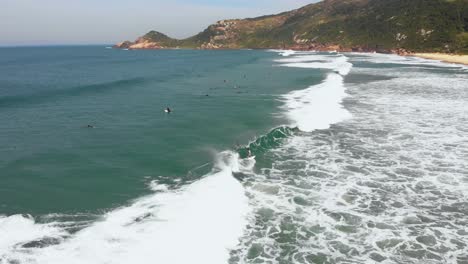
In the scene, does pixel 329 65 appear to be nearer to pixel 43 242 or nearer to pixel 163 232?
pixel 163 232

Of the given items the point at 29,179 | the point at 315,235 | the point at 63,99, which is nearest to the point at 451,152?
the point at 315,235

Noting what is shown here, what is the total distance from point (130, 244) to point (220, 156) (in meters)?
12.4

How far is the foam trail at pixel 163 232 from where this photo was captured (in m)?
14.8

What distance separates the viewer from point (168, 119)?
39.3 m

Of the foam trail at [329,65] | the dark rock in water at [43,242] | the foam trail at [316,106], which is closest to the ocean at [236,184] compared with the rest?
the dark rock in water at [43,242]

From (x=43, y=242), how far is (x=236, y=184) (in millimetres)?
10731

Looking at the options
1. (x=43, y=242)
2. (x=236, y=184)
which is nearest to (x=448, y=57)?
(x=236, y=184)

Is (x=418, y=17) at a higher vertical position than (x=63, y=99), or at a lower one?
higher

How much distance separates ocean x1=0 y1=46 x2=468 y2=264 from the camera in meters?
15.7

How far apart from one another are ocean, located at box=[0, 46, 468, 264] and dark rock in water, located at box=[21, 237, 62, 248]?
4 cm

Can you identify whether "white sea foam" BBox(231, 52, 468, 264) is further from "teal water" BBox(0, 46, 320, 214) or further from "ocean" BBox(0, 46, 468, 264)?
"teal water" BBox(0, 46, 320, 214)

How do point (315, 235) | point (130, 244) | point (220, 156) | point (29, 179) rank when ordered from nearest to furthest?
point (130, 244) < point (315, 235) < point (29, 179) < point (220, 156)

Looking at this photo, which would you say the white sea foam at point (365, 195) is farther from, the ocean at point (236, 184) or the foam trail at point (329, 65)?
the foam trail at point (329, 65)

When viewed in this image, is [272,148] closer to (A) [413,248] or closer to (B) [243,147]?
(B) [243,147]
